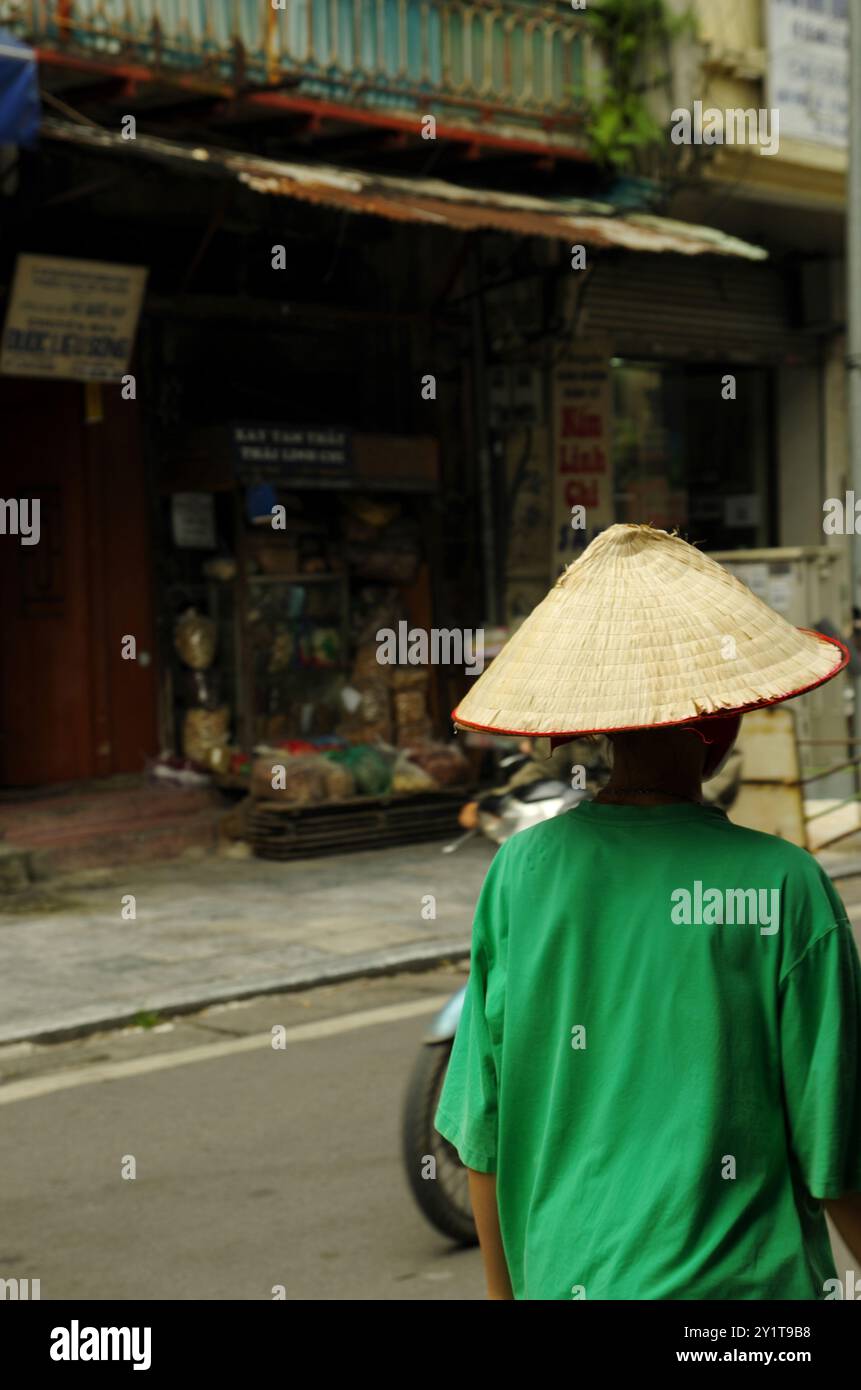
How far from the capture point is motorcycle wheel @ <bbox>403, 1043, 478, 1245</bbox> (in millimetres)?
5152

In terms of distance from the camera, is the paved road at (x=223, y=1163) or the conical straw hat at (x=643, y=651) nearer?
the conical straw hat at (x=643, y=651)

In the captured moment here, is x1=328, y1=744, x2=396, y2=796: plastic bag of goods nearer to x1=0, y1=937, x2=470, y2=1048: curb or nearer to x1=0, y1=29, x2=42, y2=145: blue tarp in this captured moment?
x1=0, y1=937, x2=470, y2=1048: curb

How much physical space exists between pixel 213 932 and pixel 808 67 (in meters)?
9.67

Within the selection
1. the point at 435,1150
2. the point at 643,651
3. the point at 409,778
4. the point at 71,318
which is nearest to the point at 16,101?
the point at 71,318

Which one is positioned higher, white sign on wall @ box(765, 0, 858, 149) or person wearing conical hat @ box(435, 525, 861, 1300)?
white sign on wall @ box(765, 0, 858, 149)

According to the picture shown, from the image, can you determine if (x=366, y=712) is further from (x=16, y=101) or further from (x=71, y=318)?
(x=16, y=101)

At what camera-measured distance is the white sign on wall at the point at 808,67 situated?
1534 cm

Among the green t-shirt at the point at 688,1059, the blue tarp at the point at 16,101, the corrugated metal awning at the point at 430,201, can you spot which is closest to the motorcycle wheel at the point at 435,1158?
the green t-shirt at the point at 688,1059

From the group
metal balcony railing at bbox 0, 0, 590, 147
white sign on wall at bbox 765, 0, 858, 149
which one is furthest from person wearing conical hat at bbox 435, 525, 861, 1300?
white sign on wall at bbox 765, 0, 858, 149

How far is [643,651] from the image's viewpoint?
87.8 inches

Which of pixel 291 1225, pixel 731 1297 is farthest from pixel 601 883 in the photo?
pixel 291 1225

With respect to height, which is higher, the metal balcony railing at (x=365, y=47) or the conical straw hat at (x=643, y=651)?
the metal balcony railing at (x=365, y=47)

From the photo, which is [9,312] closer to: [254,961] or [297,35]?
[297,35]

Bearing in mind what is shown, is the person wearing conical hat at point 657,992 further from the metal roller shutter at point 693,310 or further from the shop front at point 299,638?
the metal roller shutter at point 693,310
